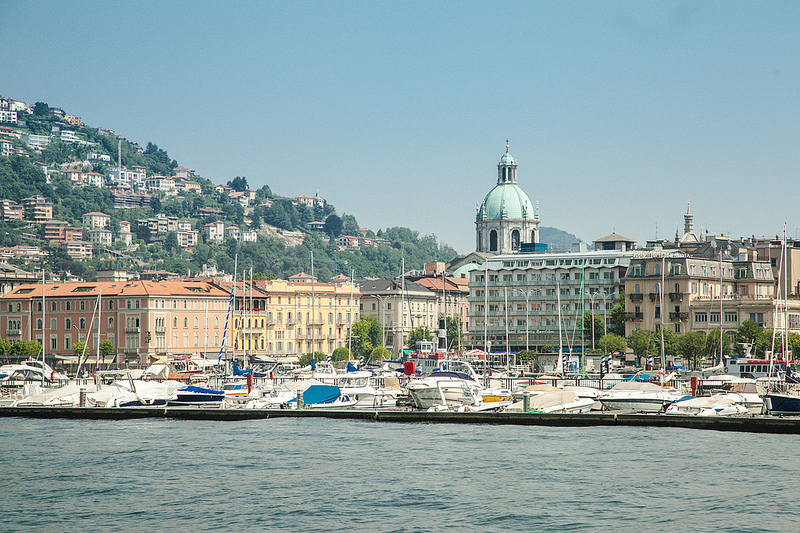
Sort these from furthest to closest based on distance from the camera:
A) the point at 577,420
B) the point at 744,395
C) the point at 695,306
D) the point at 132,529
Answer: the point at 695,306 < the point at 744,395 < the point at 577,420 < the point at 132,529

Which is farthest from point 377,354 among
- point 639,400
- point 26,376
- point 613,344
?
point 639,400

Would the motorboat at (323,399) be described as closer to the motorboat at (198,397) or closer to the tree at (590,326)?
the motorboat at (198,397)

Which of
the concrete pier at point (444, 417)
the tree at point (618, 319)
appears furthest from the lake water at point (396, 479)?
the tree at point (618, 319)

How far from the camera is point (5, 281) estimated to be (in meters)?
152

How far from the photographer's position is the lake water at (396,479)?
114ft

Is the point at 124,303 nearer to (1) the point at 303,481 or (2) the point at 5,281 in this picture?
(2) the point at 5,281

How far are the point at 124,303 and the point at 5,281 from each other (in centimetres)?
3068

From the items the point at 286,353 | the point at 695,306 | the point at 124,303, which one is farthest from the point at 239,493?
the point at 286,353

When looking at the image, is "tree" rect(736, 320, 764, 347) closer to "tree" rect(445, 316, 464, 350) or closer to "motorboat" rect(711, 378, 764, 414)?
"motorboat" rect(711, 378, 764, 414)

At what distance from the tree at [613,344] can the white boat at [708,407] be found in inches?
2103

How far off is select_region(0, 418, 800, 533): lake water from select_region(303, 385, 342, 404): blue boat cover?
5423 millimetres

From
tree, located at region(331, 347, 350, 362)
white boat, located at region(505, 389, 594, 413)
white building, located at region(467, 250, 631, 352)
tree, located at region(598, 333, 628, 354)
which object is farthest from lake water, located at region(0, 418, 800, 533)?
white building, located at region(467, 250, 631, 352)

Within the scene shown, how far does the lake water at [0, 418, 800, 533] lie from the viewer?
34656mm

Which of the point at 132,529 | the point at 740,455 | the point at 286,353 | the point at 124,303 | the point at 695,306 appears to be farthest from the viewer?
the point at 286,353
